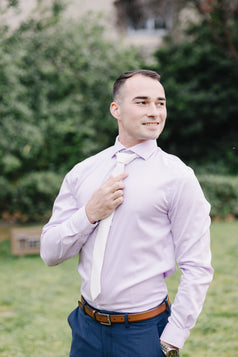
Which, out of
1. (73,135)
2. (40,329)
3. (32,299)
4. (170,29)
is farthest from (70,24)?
(170,29)

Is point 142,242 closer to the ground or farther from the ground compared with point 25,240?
farther from the ground

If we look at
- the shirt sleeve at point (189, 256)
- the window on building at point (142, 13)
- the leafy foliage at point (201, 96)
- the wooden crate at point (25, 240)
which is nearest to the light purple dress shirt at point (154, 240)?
the shirt sleeve at point (189, 256)

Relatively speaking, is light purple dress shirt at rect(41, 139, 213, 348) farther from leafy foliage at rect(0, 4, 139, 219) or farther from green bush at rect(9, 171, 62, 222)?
green bush at rect(9, 171, 62, 222)

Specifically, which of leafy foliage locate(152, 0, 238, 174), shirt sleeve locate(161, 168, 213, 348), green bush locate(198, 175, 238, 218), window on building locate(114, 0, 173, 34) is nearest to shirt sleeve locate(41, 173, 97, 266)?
shirt sleeve locate(161, 168, 213, 348)

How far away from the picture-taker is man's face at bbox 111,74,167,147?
6.80ft

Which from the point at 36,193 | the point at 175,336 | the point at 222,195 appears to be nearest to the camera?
the point at 175,336

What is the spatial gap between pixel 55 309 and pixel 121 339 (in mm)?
4043

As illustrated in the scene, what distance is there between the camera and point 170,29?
18.8 meters

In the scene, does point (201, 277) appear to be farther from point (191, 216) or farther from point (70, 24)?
point (70, 24)

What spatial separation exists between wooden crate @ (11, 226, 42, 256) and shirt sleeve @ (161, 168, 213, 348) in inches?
284

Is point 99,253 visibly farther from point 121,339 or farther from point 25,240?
point 25,240

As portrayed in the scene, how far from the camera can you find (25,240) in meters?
9.06

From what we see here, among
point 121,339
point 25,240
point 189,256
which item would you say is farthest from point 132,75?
point 25,240

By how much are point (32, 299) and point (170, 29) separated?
1543 cm
